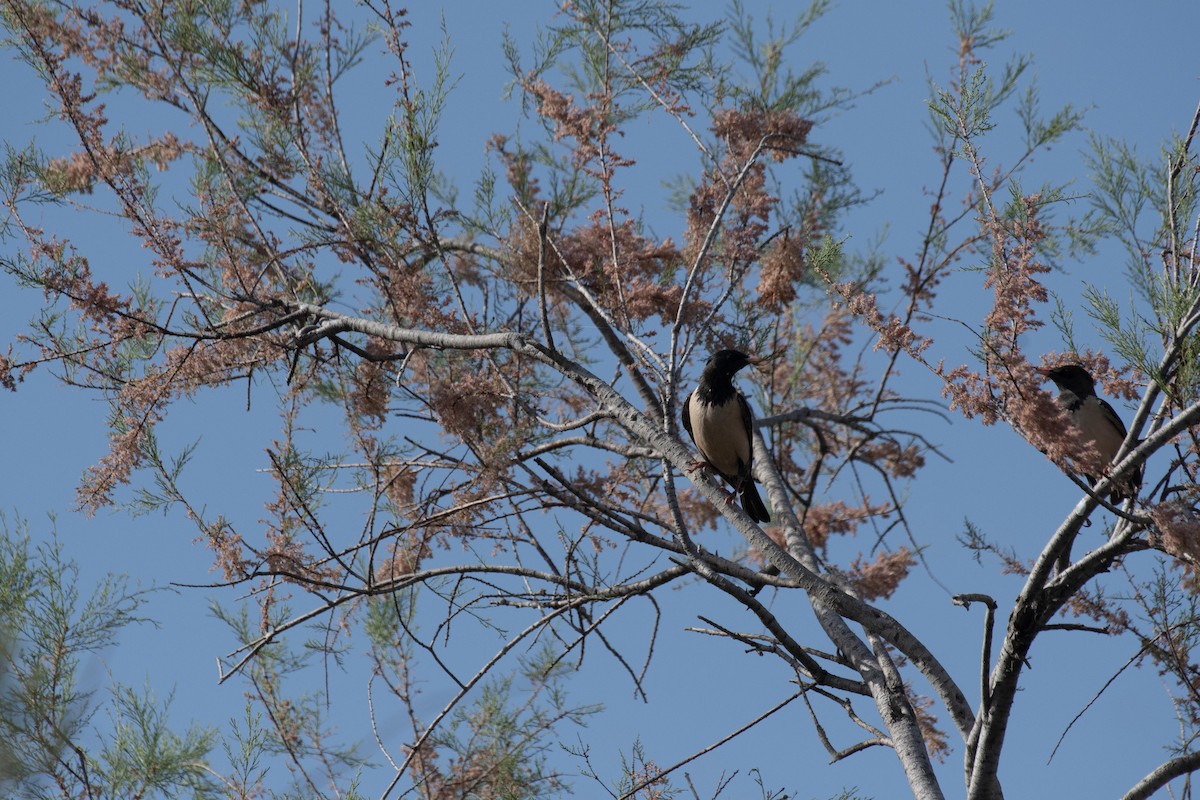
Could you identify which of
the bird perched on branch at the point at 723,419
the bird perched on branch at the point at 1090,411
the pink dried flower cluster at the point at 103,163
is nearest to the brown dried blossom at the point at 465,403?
the pink dried flower cluster at the point at 103,163

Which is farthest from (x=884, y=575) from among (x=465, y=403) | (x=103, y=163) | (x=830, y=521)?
(x=103, y=163)

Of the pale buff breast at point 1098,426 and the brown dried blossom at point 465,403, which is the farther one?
the pale buff breast at point 1098,426

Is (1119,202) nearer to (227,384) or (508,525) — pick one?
(508,525)

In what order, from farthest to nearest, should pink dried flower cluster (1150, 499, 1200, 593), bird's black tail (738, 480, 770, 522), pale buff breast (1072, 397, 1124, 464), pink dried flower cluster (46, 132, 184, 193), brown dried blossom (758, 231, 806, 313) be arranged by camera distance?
bird's black tail (738, 480, 770, 522) < pale buff breast (1072, 397, 1124, 464) < brown dried blossom (758, 231, 806, 313) < pink dried flower cluster (46, 132, 184, 193) < pink dried flower cluster (1150, 499, 1200, 593)

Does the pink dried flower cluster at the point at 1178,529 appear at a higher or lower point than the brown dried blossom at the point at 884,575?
lower

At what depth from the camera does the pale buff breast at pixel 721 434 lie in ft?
18.9

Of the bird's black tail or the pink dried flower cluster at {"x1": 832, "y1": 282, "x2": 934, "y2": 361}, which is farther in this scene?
the bird's black tail

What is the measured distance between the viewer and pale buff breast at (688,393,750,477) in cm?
575

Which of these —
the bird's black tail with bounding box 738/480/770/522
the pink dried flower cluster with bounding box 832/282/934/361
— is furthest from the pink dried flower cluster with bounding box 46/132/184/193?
the bird's black tail with bounding box 738/480/770/522

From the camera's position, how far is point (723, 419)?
227 inches

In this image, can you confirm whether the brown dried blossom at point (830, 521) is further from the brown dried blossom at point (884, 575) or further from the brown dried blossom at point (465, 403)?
the brown dried blossom at point (465, 403)

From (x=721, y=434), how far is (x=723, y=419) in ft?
0.27

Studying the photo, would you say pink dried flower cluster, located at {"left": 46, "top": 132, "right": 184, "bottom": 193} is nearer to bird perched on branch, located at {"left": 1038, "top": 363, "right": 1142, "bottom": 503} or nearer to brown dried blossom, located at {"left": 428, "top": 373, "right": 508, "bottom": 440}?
brown dried blossom, located at {"left": 428, "top": 373, "right": 508, "bottom": 440}

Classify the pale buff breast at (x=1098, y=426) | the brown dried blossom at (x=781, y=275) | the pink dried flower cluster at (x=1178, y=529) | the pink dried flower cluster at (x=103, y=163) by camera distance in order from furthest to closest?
the pale buff breast at (x=1098, y=426), the brown dried blossom at (x=781, y=275), the pink dried flower cluster at (x=103, y=163), the pink dried flower cluster at (x=1178, y=529)
